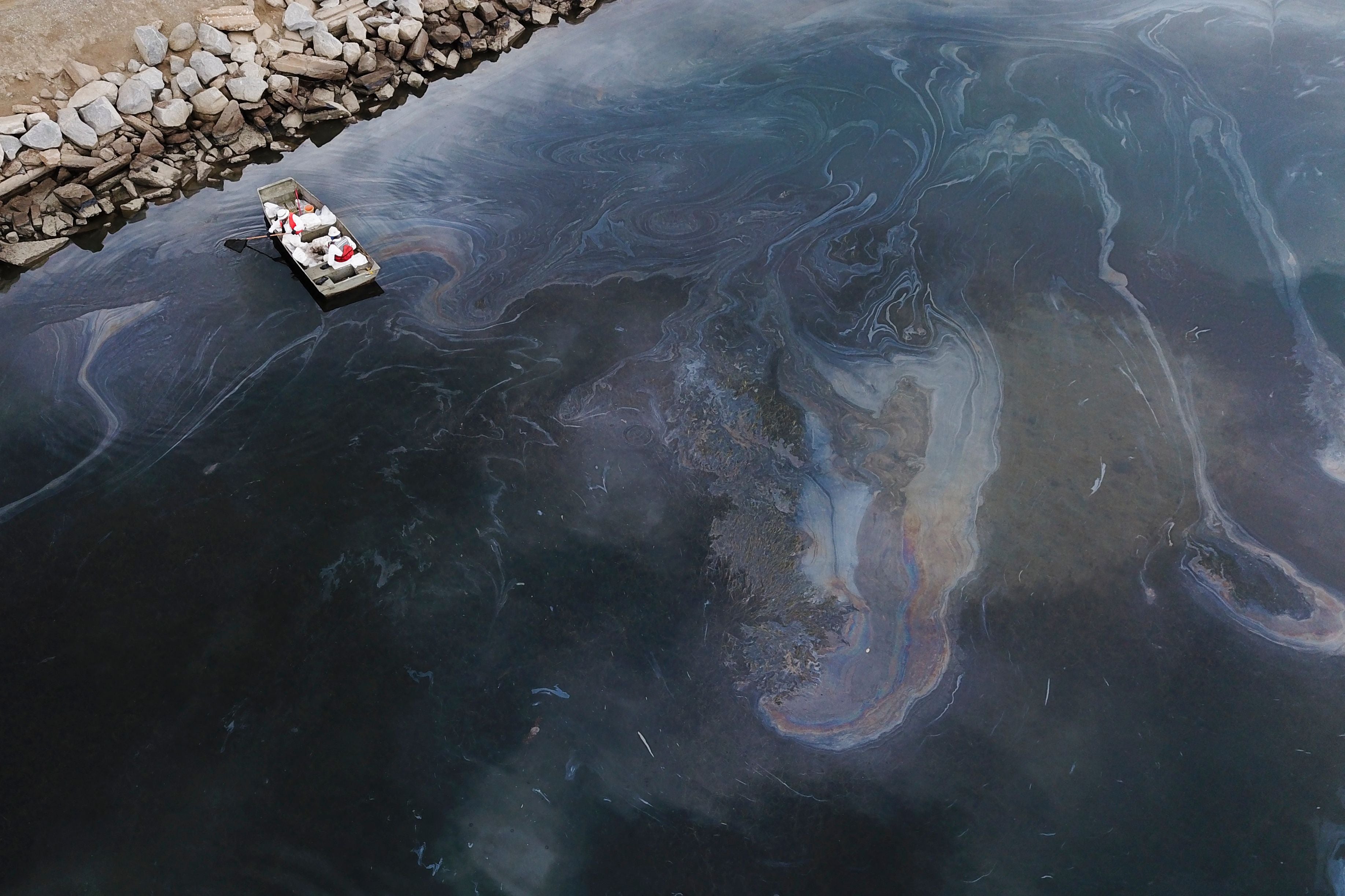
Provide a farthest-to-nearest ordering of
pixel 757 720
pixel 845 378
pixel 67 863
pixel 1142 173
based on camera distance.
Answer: pixel 1142 173 < pixel 845 378 < pixel 757 720 < pixel 67 863

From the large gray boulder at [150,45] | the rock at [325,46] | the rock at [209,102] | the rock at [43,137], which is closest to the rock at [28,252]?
the rock at [43,137]

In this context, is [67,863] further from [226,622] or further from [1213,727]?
[1213,727]

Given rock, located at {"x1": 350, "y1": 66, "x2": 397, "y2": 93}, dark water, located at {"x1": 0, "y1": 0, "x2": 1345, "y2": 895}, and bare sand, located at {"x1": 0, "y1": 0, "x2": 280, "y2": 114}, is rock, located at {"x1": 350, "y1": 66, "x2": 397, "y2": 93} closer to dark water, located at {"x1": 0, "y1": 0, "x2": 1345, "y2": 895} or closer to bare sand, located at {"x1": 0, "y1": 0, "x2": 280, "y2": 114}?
dark water, located at {"x1": 0, "y1": 0, "x2": 1345, "y2": 895}

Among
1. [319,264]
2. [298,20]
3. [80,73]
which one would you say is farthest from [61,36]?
[319,264]

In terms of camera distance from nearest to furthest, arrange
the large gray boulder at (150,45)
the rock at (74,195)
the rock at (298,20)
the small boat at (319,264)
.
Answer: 1. the small boat at (319,264)
2. the rock at (74,195)
3. the large gray boulder at (150,45)
4. the rock at (298,20)

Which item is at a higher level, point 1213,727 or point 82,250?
point 82,250

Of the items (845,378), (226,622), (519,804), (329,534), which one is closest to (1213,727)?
(845,378)

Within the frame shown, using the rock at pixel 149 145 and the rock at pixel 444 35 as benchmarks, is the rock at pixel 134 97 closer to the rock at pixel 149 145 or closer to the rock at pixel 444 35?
the rock at pixel 149 145
